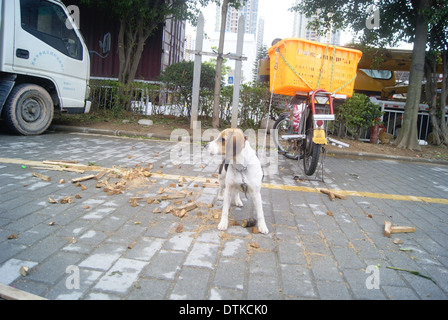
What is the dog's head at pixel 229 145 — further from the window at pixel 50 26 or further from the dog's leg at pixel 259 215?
the window at pixel 50 26

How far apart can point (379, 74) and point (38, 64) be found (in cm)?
1324

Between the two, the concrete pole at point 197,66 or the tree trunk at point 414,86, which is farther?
the tree trunk at point 414,86

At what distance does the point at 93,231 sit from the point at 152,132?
255 inches

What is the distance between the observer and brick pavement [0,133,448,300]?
2113mm

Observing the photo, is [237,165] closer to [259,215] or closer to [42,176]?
[259,215]

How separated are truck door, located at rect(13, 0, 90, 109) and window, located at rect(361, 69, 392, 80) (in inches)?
453

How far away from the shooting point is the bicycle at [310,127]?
4.99 metres

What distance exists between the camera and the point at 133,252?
2.53 meters

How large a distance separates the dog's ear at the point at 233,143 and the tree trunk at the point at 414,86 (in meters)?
8.52

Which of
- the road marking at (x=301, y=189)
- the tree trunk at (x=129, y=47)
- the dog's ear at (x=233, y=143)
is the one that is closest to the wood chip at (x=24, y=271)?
the dog's ear at (x=233, y=143)

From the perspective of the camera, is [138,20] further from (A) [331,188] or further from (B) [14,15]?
(A) [331,188]

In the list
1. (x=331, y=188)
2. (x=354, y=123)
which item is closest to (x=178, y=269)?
(x=331, y=188)

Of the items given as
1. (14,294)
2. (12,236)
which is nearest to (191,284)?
(14,294)

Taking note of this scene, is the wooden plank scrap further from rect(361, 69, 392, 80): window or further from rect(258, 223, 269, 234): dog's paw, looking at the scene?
rect(361, 69, 392, 80): window
